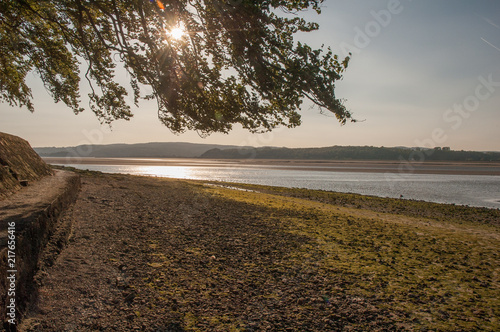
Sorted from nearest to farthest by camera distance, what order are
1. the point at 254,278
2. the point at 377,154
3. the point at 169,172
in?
the point at 254,278 < the point at 169,172 < the point at 377,154

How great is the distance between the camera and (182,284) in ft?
13.4

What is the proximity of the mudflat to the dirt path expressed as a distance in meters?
0.01

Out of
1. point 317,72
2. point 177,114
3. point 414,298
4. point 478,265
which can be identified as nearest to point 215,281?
point 414,298

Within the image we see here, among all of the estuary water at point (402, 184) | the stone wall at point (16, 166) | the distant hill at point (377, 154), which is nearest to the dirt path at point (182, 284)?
the stone wall at point (16, 166)

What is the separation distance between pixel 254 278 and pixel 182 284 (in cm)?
95

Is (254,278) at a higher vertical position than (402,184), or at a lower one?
higher

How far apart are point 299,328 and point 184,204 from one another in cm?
656

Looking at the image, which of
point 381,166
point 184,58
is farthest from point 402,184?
point 381,166

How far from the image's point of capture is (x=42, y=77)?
1331 cm

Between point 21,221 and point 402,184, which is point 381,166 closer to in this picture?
point 402,184

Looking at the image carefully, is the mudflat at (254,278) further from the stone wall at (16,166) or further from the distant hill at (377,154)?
the distant hill at (377,154)

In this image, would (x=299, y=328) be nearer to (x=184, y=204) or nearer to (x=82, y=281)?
(x=82, y=281)

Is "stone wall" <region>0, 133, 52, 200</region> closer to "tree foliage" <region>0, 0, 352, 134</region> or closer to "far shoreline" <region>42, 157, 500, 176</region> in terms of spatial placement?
"tree foliage" <region>0, 0, 352, 134</region>

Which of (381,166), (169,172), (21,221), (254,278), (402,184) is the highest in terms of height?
(21,221)
